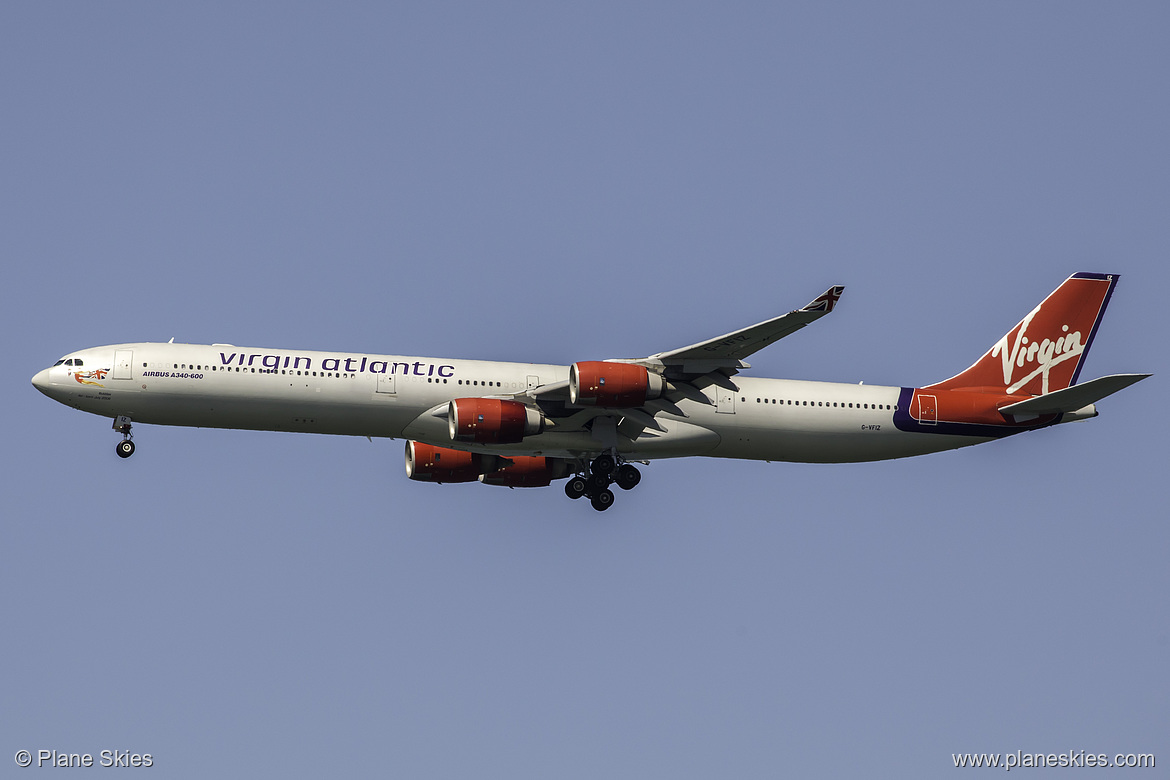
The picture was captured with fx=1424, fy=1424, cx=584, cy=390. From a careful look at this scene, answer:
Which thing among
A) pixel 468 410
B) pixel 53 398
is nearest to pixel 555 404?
pixel 468 410

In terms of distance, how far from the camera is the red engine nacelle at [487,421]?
44.7 m

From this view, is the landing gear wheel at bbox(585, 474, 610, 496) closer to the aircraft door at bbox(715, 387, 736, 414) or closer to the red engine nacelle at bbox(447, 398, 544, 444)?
the red engine nacelle at bbox(447, 398, 544, 444)

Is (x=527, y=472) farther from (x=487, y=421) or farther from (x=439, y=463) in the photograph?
(x=487, y=421)

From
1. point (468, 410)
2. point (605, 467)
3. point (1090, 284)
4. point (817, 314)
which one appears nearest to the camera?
point (817, 314)

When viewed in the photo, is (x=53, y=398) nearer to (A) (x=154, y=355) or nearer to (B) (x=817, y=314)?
(A) (x=154, y=355)

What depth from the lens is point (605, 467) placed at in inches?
1924

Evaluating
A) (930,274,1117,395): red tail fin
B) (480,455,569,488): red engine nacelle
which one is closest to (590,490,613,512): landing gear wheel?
(480,455,569,488): red engine nacelle

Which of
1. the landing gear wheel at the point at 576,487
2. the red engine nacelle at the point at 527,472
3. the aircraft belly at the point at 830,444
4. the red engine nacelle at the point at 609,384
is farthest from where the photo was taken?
the red engine nacelle at the point at 527,472

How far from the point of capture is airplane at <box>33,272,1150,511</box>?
44969 millimetres

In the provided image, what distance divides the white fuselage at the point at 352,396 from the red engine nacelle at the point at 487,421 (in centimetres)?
127

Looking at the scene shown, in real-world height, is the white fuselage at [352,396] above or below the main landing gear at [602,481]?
Result: above

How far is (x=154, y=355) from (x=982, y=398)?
1137 inches

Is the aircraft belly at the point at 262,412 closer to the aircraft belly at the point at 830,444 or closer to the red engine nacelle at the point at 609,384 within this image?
the red engine nacelle at the point at 609,384

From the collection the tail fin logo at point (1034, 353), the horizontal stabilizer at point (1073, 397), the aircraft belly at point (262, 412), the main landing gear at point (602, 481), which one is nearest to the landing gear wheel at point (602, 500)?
the main landing gear at point (602, 481)
